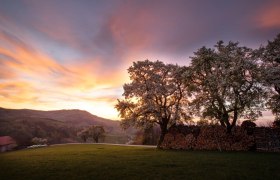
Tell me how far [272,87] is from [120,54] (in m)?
21.2

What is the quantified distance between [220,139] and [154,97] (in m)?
11.6

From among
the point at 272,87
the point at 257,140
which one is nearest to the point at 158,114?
the point at 257,140

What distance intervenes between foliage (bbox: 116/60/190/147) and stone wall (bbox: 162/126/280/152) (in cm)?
192

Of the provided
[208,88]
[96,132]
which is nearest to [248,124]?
[208,88]

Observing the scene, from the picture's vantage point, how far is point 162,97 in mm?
36188

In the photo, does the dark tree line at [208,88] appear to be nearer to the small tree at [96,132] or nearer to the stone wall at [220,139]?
the stone wall at [220,139]

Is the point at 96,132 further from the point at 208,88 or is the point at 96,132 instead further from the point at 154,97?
the point at 208,88

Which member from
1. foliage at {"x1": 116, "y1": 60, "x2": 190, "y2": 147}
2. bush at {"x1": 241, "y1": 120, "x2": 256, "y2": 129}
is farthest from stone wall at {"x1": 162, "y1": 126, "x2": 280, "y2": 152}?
foliage at {"x1": 116, "y1": 60, "x2": 190, "y2": 147}

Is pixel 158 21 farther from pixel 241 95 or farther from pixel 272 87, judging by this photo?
pixel 272 87

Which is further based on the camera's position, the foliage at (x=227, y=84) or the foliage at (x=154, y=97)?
the foliage at (x=154, y=97)

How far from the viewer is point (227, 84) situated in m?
28.2

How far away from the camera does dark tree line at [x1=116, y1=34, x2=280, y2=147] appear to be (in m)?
28.5

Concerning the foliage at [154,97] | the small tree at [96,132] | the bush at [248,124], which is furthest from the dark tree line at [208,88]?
the small tree at [96,132]

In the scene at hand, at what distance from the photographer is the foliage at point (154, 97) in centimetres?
3481
